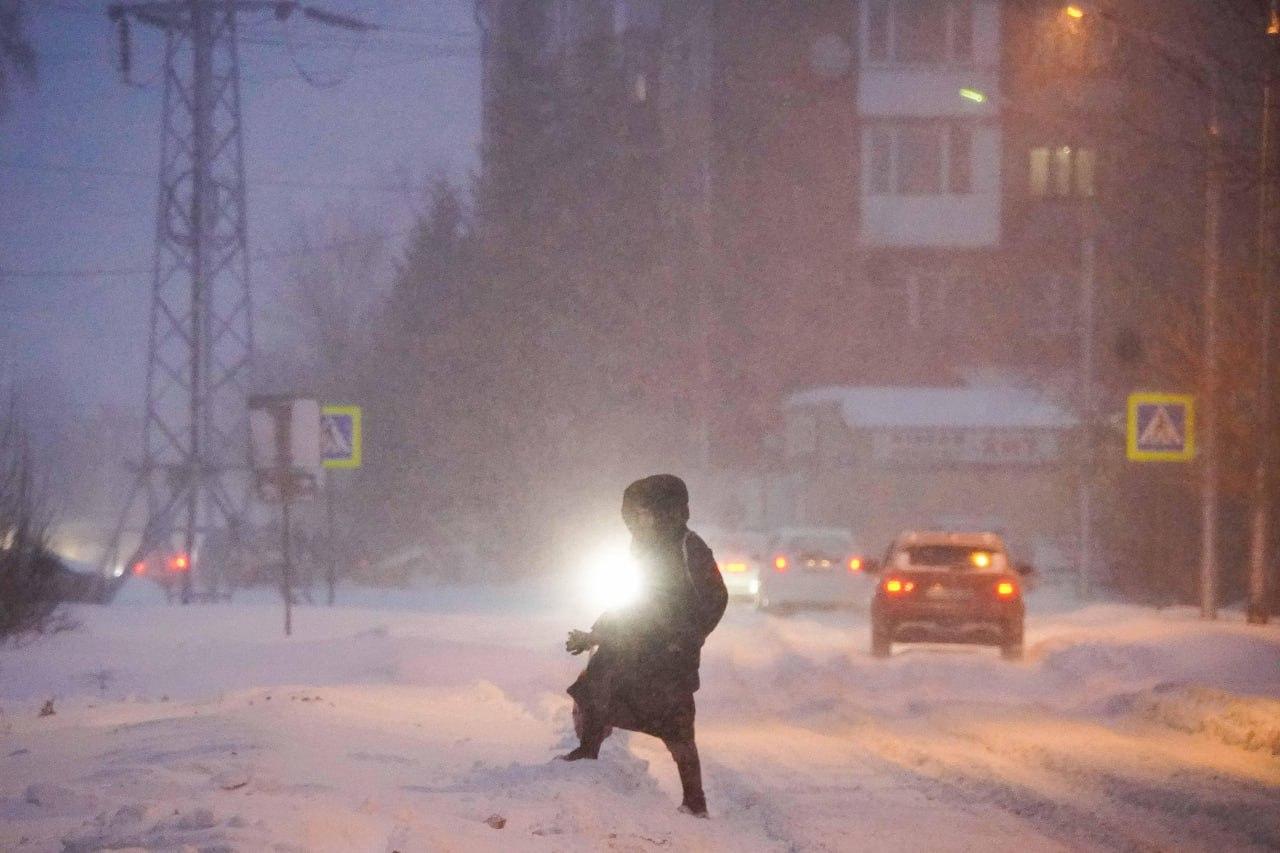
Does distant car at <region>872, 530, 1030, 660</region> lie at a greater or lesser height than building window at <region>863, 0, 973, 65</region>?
lesser

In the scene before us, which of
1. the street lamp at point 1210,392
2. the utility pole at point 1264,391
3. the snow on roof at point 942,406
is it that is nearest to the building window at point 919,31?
the snow on roof at point 942,406

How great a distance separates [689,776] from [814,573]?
22.8 metres

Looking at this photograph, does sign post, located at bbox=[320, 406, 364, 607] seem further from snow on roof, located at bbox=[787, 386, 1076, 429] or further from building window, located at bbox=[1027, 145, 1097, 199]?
building window, located at bbox=[1027, 145, 1097, 199]

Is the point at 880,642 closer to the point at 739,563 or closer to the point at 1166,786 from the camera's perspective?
the point at 1166,786

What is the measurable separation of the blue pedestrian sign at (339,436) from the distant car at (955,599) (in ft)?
23.6

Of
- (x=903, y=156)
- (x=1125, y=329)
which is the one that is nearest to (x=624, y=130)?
(x=903, y=156)

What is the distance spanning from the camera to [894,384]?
173 ft

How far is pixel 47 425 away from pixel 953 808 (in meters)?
92.7

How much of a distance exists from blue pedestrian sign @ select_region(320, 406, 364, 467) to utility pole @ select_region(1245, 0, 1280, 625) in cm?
1186

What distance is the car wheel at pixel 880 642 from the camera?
20445 mm

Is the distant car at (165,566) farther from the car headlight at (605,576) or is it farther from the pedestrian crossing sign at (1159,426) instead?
the pedestrian crossing sign at (1159,426)

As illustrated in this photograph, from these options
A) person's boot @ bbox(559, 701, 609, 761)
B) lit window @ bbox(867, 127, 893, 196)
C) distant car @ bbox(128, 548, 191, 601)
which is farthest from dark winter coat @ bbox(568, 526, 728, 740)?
lit window @ bbox(867, 127, 893, 196)

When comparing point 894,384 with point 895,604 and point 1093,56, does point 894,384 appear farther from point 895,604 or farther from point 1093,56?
point 895,604

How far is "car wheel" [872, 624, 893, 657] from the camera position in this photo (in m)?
20.4
